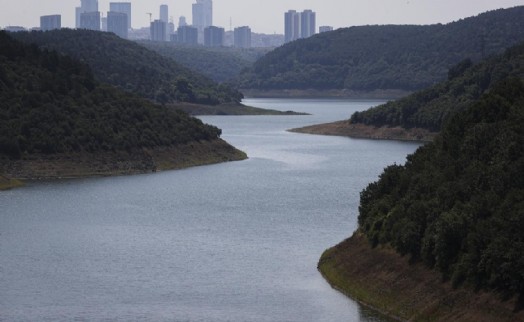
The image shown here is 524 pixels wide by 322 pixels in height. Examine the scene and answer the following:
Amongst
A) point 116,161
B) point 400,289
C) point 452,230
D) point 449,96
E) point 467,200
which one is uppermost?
point 449,96

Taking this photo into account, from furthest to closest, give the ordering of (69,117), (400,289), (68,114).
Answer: (68,114) < (69,117) < (400,289)

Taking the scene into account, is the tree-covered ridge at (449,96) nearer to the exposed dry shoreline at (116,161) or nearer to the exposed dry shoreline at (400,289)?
the exposed dry shoreline at (116,161)

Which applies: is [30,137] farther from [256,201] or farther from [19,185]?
[256,201]

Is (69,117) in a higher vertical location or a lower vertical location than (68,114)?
lower

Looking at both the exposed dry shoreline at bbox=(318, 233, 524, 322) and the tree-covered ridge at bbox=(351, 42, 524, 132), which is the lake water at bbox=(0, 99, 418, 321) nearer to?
the exposed dry shoreline at bbox=(318, 233, 524, 322)

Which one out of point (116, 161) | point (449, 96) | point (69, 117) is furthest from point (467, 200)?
point (449, 96)

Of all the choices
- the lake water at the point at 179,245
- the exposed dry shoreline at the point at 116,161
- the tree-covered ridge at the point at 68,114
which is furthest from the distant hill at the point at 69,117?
the lake water at the point at 179,245

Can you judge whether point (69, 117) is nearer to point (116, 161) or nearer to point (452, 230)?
point (116, 161)
